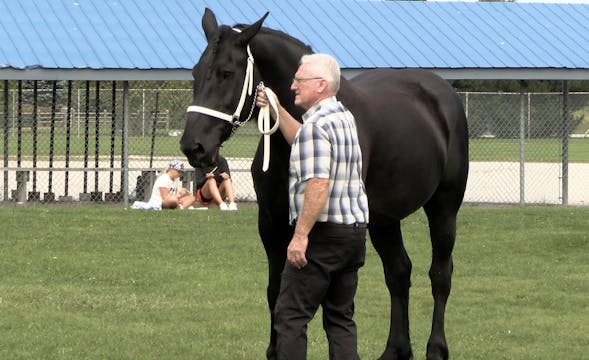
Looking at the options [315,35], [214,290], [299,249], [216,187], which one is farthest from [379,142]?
[315,35]

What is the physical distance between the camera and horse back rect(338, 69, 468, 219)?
24.3ft

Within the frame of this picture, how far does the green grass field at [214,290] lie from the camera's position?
8594 millimetres

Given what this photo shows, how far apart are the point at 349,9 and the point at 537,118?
494 cm

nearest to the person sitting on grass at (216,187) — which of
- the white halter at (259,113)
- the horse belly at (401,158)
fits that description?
the horse belly at (401,158)

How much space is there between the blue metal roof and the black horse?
12660 millimetres

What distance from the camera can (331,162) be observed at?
5766 millimetres

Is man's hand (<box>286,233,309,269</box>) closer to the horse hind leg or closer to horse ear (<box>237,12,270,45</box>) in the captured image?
horse ear (<box>237,12,270,45</box>)

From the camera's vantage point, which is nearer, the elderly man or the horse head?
the elderly man

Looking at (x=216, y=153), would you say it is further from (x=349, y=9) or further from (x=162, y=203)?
(x=349, y=9)

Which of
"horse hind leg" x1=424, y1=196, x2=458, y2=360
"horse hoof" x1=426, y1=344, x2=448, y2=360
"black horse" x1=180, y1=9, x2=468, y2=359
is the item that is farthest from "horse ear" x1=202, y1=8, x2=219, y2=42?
"horse hoof" x1=426, y1=344, x2=448, y2=360

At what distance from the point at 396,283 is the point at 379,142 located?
1.39 m

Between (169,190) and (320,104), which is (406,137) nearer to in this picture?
(320,104)

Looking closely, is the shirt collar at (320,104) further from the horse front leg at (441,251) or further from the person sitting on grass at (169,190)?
the person sitting on grass at (169,190)

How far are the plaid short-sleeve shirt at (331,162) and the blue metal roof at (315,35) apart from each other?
15.0 meters
